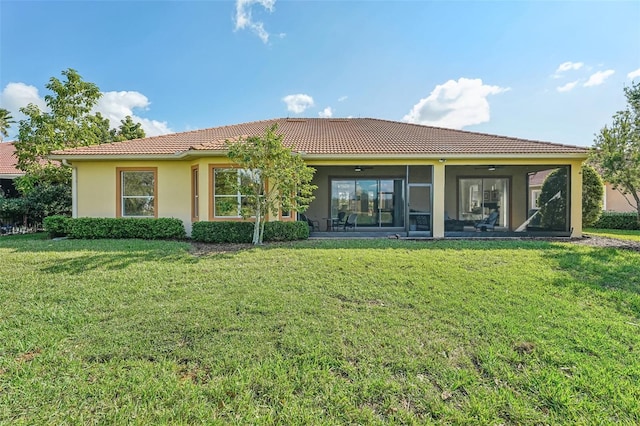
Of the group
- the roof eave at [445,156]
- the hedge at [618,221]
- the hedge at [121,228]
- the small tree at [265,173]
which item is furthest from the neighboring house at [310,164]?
the hedge at [618,221]

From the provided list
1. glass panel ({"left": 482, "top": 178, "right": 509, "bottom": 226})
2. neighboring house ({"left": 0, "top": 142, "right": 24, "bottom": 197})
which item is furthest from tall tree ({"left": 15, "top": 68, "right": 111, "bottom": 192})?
glass panel ({"left": 482, "top": 178, "right": 509, "bottom": 226})

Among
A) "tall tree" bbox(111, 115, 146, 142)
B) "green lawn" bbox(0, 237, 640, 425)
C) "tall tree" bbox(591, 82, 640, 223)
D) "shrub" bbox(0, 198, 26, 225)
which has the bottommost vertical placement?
"green lawn" bbox(0, 237, 640, 425)

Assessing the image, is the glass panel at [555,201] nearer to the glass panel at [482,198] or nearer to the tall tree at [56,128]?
the glass panel at [482,198]

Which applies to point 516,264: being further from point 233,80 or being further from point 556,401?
point 233,80

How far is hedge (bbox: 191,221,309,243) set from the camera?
Result: 34.0 feet

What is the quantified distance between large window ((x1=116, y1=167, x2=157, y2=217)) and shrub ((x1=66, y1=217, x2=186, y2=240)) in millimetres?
1590

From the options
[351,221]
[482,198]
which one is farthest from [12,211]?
[482,198]

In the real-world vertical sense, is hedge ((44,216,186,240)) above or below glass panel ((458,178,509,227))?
below

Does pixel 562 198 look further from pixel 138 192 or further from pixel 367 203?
pixel 138 192

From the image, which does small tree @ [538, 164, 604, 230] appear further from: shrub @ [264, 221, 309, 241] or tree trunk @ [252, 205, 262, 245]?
tree trunk @ [252, 205, 262, 245]

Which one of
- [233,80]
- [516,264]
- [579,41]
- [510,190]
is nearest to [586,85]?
[579,41]

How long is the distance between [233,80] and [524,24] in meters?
12.8

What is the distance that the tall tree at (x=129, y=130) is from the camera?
25.8 m

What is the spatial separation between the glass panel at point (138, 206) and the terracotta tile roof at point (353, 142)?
193cm
